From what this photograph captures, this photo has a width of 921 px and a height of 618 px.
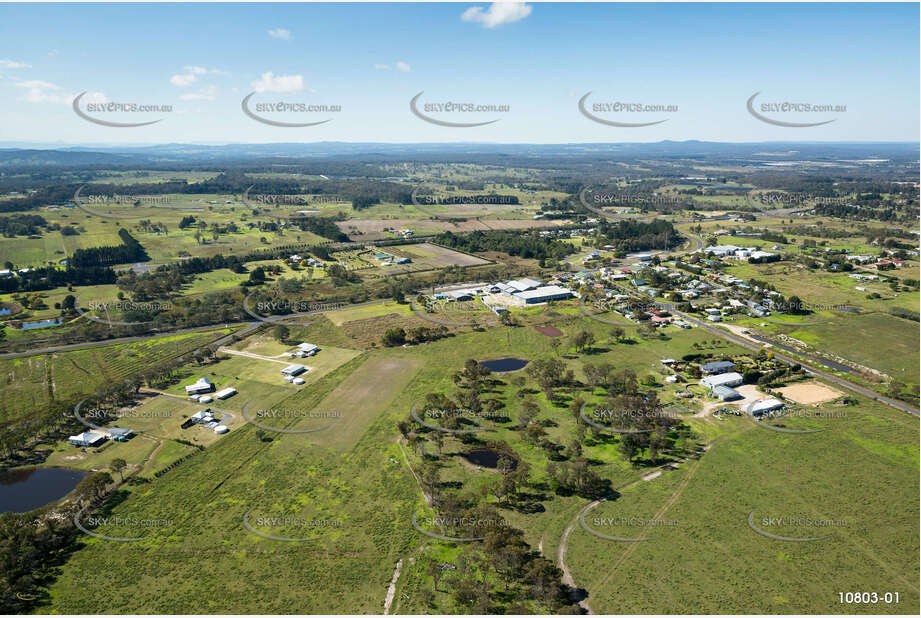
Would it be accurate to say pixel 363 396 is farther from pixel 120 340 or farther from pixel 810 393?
pixel 810 393

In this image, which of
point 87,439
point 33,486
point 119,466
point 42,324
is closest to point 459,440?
point 119,466

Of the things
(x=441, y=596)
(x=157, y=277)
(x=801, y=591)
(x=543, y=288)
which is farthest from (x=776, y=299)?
(x=157, y=277)

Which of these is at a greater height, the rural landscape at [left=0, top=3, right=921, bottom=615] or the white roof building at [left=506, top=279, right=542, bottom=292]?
the white roof building at [left=506, top=279, right=542, bottom=292]

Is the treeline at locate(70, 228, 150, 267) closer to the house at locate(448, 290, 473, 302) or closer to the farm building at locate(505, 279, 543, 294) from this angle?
the house at locate(448, 290, 473, 302)

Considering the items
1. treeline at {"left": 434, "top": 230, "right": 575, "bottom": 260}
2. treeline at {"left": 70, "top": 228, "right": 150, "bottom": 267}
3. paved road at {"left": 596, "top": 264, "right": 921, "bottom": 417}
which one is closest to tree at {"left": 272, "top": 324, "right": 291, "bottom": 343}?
paved road at {"left": 596, "top": 264, "right": 921, "bottom": 417}

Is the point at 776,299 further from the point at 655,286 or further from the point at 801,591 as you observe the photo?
the point at 801,591

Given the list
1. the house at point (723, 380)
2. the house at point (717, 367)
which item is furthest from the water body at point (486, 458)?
the house at point (717, 367)
